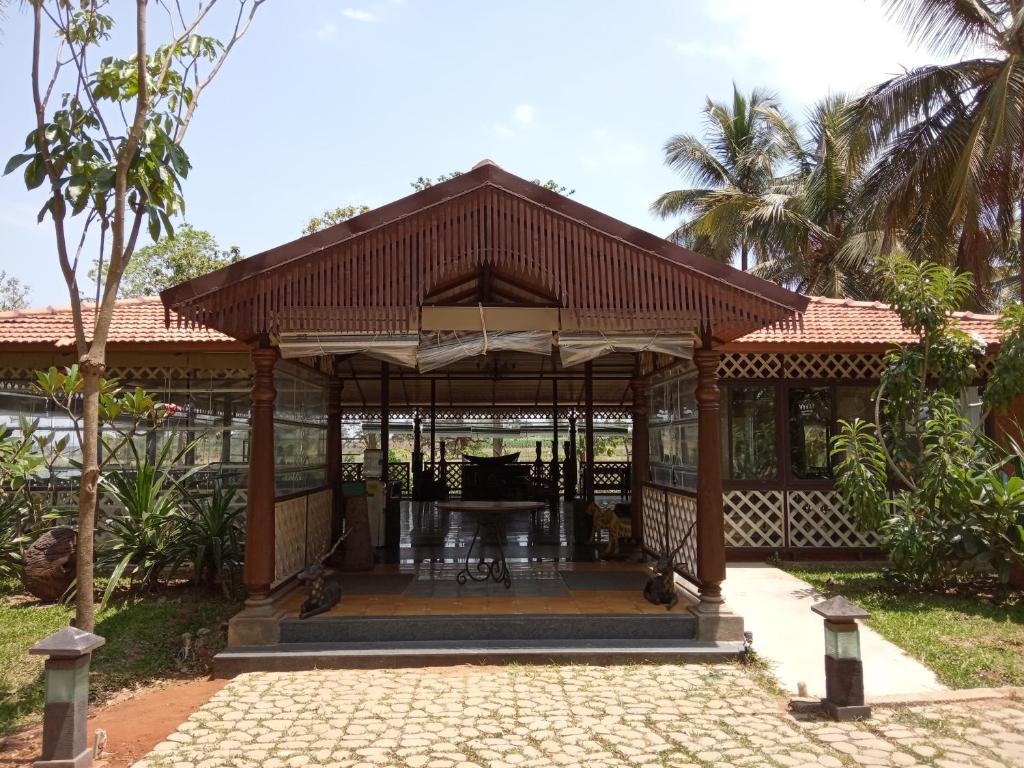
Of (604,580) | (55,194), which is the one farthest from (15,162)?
(604,580)

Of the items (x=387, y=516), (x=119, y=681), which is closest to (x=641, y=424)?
(x=387, y=516)

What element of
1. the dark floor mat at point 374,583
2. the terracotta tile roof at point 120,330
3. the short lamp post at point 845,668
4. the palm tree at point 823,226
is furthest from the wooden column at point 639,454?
the palm tree at point 823,226

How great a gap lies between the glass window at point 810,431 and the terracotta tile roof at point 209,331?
0.83m

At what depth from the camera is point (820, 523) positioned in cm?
966

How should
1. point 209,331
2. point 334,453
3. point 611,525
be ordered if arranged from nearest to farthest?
point 611,525
point 209,331
point 334,453

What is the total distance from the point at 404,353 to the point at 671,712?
3223mm

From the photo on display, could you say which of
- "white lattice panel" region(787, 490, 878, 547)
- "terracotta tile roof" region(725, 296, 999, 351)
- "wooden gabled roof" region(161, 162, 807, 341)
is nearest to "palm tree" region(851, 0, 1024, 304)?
"terracotta tile roof" region(725, 296, 999, 351)

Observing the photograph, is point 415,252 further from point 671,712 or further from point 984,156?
point 984,156

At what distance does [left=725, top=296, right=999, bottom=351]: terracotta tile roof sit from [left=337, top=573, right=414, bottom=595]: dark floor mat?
459cm

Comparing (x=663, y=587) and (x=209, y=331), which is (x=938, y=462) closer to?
(x=663, y=587)

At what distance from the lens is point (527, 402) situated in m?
15.5

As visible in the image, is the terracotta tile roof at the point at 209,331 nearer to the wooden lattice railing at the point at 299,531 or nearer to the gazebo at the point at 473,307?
the wooden lattice railing at the point at 299,531

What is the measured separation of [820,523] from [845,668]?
546 cm

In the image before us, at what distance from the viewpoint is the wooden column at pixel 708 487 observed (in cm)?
607
